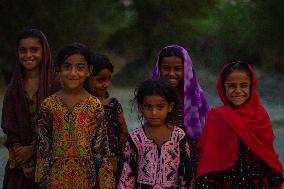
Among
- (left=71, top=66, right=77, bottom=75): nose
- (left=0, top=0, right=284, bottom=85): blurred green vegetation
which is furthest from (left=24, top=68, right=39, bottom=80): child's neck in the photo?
(left=0, top=0, right=284, bottom=85): blurred green vegetation

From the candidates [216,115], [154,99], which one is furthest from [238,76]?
[154,99]

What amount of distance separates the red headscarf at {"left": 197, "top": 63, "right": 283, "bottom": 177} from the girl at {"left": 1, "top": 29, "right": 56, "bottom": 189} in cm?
105

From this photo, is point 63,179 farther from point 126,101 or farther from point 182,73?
point 126,101

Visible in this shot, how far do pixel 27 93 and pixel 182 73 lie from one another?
105 cm

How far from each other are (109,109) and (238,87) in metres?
1.01

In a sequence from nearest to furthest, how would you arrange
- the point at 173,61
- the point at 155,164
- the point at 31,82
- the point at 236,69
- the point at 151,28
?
the point at 155,164
the point at 236,69
the point at 31,82
the point at 173,61
the point at 151,28

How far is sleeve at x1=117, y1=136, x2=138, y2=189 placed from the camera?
9.25 feet

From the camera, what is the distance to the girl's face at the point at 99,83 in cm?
351

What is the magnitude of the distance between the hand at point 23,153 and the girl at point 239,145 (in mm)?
1059

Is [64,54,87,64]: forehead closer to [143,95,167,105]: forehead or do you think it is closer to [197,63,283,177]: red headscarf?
[143,95,167,105]: forehead

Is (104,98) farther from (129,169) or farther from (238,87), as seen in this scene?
(238,87)

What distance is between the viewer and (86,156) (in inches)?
111

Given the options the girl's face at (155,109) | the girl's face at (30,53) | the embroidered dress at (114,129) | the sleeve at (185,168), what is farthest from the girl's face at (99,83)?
the sleeve at (185,168)

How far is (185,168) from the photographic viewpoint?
282 centimetres
